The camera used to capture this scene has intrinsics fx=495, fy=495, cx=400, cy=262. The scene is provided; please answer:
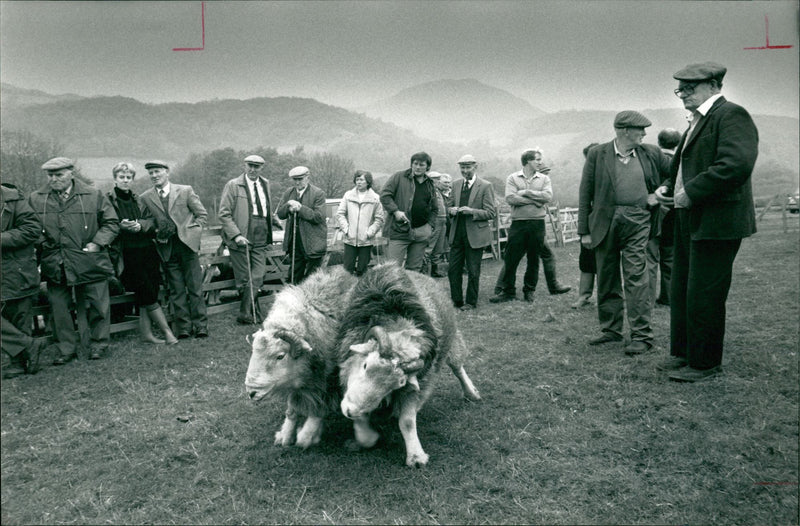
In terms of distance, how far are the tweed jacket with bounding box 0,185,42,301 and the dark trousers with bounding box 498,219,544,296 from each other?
6090mm

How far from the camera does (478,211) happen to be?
746cm

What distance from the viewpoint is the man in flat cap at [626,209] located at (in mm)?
4973

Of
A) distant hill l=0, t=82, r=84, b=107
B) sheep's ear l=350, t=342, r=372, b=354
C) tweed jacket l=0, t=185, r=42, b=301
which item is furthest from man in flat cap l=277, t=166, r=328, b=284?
distant hill l=0, t=82, r=84, b=107

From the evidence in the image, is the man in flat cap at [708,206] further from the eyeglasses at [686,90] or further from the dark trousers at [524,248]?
the dark trousers at [524,248]

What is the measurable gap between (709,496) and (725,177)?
2.30m

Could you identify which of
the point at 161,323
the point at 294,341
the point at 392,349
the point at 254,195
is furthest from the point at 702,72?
the point at 161,323

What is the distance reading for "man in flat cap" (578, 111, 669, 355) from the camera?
4.97 metres

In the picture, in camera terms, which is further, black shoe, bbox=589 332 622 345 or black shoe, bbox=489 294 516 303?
black shoe, bbox=489 294 516 303

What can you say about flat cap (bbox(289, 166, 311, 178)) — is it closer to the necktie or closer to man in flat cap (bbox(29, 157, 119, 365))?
the necktie

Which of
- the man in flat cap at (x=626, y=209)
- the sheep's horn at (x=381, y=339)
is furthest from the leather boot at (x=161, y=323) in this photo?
the man in flat cap at (x=626, y=209)

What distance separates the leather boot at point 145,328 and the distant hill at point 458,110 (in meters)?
3.76

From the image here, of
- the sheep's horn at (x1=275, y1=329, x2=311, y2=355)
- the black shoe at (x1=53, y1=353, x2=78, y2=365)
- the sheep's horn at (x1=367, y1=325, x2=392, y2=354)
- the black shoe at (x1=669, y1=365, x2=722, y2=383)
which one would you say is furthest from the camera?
the black shoe at (x1=53, y1=353, x2=78, y2=365)

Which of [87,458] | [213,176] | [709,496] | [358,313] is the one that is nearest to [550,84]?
[358,313]

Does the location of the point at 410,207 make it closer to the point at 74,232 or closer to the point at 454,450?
the point at 74,232
